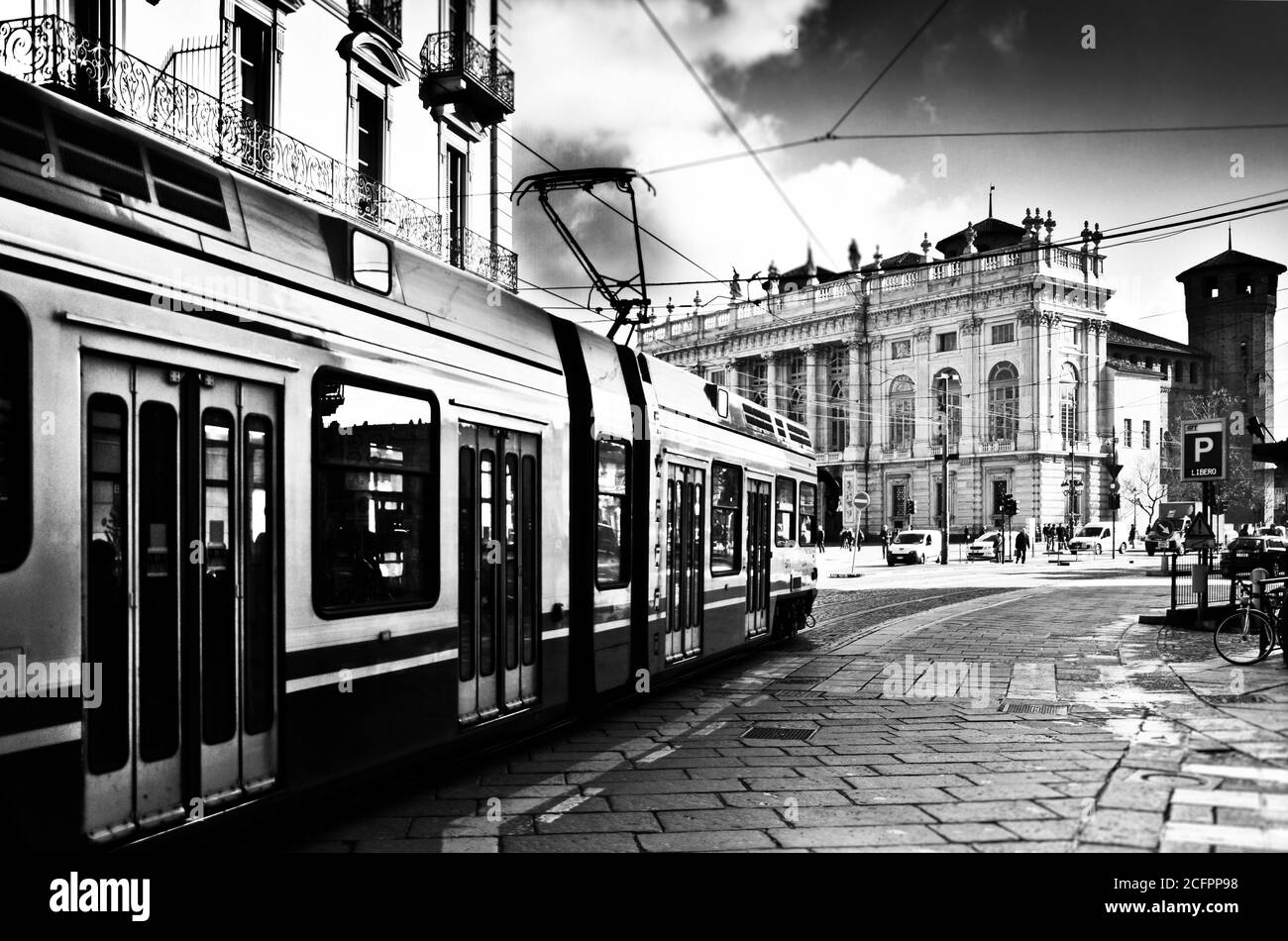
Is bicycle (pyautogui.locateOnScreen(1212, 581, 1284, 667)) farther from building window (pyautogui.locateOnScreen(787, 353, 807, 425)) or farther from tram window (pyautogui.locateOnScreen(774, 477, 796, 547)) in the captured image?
building window (pyautogui.locateOnScreen(787, 353, 807, 425))

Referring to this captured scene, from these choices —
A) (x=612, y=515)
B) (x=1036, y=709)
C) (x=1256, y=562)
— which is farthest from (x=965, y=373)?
(x=612, y=515)

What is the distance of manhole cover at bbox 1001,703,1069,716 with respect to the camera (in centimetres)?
814

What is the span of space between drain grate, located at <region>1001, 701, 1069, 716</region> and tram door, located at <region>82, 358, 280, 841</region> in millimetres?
5745

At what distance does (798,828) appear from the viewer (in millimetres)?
5109

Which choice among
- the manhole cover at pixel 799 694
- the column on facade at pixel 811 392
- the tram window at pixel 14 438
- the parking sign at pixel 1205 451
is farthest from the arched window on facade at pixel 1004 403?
the tram window at pixel 14 438

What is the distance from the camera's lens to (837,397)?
6388 cm

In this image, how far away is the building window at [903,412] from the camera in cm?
6056

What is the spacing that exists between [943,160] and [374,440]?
810cm

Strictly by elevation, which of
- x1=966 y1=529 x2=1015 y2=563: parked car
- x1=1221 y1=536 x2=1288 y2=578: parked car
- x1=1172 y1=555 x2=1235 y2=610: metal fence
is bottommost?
x1=966 y1=529 x2=1015 y2=563: parked car

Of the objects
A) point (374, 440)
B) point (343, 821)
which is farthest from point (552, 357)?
point (343, 821)

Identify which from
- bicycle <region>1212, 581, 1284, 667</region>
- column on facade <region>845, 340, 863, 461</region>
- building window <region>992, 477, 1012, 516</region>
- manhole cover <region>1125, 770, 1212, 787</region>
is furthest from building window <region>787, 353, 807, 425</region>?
manhole cover <region>1125, 770, 1212, 787</region>

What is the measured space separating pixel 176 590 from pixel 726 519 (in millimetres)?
6745

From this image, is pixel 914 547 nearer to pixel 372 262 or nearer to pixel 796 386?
pixel 796 386
